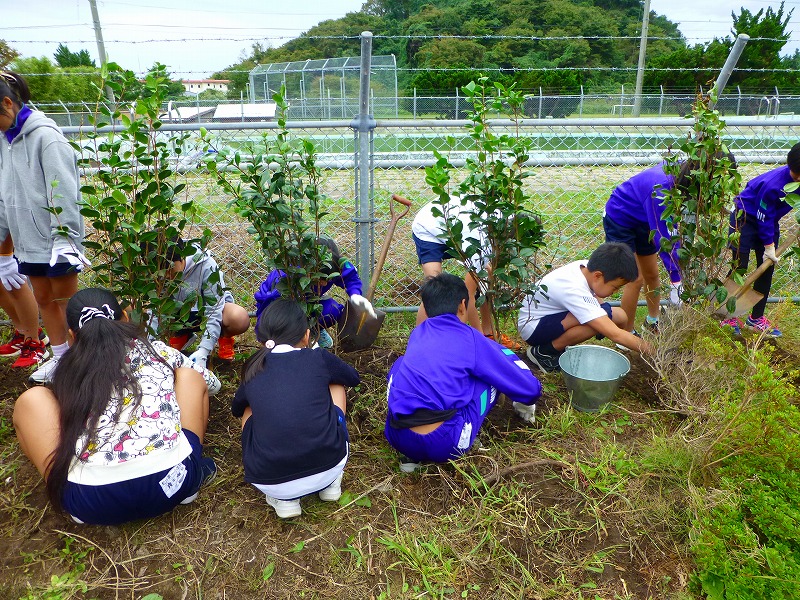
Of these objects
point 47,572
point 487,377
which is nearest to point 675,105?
point 487,377

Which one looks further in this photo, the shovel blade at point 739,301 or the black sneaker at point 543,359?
the black sneaker at point 543,359

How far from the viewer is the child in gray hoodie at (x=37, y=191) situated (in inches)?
100

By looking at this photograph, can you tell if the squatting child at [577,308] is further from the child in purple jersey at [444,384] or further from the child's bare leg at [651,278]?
the child in purple jersey at [444,384]

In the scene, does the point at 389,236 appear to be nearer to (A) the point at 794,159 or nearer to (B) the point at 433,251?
(B) the point at 433,251

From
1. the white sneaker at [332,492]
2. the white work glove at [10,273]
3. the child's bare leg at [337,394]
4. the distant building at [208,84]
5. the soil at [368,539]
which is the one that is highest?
the distant building at [208,84]

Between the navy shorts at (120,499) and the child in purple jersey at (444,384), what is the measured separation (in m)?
0.83

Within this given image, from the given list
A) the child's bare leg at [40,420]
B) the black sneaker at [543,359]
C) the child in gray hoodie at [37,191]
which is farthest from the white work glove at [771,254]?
the child in gray hoodie at [37,191]

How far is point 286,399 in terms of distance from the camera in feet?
6.38

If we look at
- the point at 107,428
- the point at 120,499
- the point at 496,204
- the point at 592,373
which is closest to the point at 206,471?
the point at 120,499

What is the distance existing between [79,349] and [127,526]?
688 millimetres

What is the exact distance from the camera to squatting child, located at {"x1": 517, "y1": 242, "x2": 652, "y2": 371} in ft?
8.95

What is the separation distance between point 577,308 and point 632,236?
818 mm

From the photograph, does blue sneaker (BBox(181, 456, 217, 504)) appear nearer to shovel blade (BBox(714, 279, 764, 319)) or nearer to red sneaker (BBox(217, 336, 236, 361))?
red sneaker (BBox(217, 336, 236, 361))

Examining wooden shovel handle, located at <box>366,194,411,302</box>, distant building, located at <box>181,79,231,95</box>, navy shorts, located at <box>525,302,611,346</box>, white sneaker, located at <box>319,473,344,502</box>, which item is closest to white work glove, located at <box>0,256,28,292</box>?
wooden shovel handle, located at <box>366,194,411,302</box>
